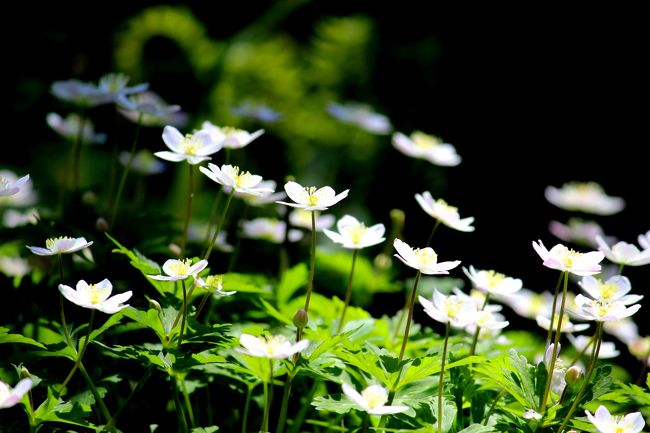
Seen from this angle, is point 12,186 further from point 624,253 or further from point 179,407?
point 624,253

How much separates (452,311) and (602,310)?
0.20 metres

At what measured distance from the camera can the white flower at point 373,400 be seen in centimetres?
83

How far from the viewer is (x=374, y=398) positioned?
0.85 m

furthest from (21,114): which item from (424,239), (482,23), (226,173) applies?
(226,173)

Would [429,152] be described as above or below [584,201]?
above

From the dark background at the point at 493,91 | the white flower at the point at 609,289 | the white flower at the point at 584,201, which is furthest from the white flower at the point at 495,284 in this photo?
the dark background at the point at 493,91

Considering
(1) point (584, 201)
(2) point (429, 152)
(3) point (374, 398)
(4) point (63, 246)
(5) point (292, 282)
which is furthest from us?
(1) point (584, 201)

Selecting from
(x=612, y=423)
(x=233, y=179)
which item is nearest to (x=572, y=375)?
(x=612, y=423)

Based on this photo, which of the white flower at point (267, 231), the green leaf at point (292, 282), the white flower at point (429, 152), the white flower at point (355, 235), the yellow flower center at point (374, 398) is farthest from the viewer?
the white flower at point (429, 152)

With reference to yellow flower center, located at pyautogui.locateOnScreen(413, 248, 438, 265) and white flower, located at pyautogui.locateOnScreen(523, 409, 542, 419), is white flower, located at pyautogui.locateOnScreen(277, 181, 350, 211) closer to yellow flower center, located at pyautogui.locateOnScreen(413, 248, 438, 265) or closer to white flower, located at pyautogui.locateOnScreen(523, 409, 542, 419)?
yellow flower center, located at pyautogui.locateOnScreen(413, 248, 438, 265)

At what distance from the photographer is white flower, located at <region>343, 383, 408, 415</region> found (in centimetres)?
83

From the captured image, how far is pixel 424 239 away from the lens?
101 inches

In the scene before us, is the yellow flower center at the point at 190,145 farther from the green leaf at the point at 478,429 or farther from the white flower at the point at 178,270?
the green leaf at the point at 478,429

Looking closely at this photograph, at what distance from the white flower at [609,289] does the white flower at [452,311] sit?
0.58 ft
